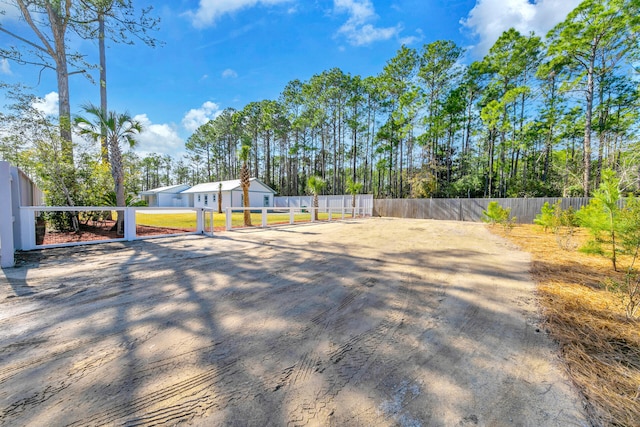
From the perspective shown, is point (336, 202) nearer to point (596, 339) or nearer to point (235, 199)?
point (235, 199)

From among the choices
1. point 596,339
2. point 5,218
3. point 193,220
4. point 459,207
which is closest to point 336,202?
point 459,207

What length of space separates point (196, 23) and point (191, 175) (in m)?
48.9

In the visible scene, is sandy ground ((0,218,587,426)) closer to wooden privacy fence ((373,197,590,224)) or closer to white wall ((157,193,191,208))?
wooden privacy fence ((373,197,590,224))

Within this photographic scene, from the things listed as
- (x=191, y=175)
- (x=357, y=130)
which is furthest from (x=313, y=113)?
(x=191, y=175)

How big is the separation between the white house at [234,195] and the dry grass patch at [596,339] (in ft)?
80.3

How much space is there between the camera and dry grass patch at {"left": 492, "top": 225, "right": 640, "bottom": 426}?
4.47 feet

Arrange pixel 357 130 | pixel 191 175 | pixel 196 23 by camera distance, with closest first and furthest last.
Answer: pixel 196 23
pixel 357 130
pixel 191 175

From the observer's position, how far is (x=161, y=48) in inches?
399

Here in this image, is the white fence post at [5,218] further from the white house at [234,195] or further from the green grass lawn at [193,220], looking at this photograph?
the white house at [234,195]

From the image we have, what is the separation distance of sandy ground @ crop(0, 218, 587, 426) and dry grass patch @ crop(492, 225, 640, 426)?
0.41 ft

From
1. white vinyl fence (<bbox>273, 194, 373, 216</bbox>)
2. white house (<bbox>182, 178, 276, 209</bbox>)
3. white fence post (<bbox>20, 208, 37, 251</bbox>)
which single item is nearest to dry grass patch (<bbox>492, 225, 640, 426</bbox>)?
white fence post (<bbox>20, 208, 37, 251</bbox>)

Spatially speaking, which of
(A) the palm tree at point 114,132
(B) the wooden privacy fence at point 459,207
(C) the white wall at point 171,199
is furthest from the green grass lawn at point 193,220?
(C) the white wall at point 171,199

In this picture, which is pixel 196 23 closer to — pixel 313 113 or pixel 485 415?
pixel 485 415

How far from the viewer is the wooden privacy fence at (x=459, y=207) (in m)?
15.0
